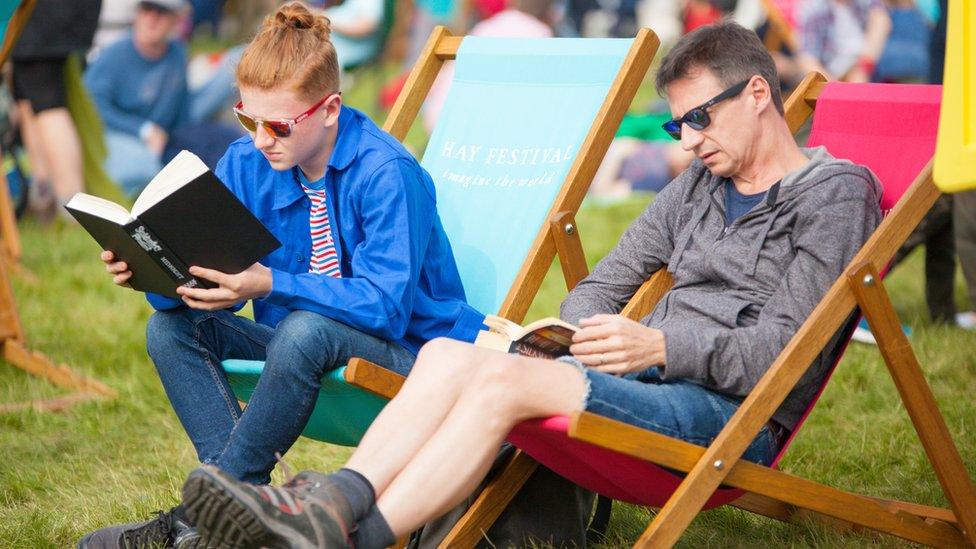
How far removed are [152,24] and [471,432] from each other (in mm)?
7488

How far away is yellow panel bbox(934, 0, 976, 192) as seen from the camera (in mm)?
2191

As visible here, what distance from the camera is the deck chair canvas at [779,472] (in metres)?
2.62

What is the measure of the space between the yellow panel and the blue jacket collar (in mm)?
1515

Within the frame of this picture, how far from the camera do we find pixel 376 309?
3.00m

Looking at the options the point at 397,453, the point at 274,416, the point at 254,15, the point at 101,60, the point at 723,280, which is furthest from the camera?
the point at 254,15

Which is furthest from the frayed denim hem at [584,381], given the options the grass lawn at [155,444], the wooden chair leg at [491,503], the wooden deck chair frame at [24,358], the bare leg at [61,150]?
the bare leg at [61,150]

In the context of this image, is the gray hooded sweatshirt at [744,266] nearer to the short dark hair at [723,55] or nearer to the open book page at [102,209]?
the short dark hair at [723,55]

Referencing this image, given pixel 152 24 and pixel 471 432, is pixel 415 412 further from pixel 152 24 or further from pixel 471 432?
pixel 152 24

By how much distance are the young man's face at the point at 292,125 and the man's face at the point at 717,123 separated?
33.5 inches

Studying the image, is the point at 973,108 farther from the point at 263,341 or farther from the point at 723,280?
the point at 263,341

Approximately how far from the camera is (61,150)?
807 cm

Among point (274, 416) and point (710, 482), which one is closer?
point (710, 482)

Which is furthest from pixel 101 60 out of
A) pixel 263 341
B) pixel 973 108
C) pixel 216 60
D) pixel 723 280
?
pixel 973 108

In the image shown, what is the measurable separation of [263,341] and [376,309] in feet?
1.49
